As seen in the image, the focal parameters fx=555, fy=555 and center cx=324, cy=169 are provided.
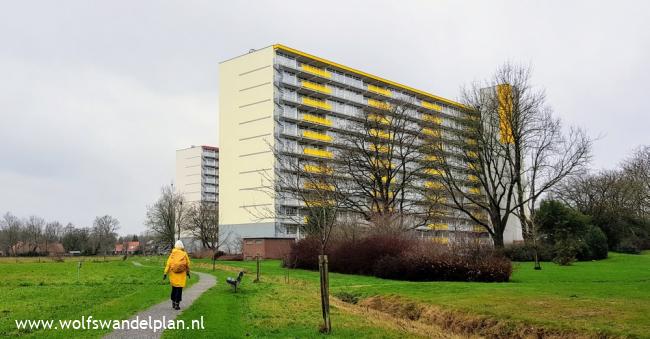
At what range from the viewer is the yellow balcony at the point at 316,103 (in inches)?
3204

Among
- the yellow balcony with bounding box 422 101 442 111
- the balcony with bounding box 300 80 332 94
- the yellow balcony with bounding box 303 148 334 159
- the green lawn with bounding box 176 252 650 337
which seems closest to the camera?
the green lawn with bounding box 176 252 650 337

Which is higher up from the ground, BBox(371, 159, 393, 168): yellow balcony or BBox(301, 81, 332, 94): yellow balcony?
BBox(301, 81, 332, 94): yellow balcony

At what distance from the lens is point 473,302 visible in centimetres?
1912

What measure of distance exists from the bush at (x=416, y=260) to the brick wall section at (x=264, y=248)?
75.8 ft

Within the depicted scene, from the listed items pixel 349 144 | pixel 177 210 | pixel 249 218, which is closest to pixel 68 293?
pixel 349 144

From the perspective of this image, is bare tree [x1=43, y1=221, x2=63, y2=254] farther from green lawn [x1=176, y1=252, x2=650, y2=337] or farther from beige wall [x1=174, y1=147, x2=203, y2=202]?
green lawn [x1=176, y1=252, x2=650, y2=337]

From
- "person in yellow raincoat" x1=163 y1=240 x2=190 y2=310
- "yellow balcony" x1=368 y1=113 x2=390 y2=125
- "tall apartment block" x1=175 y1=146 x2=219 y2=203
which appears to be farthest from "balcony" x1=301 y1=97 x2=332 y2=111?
"person in yellow raincoat" x1=163 y1=240 x2=190 y2=310

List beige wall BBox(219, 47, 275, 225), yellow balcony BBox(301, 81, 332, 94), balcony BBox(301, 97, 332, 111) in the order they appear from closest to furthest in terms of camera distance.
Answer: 1. beige wall BBox(219, 47, 275, 225)
2. balcony BBox(301, 97, 332, 111)
3. yellow balcony BBox(301, 81, 332, 94)

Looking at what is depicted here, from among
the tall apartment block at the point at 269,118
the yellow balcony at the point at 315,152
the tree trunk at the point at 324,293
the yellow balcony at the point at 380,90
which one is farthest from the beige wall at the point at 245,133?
the tree trunk at the point at 324,293

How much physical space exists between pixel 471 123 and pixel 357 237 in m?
13.4

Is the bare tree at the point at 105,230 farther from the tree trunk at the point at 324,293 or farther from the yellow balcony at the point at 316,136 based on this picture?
the tree trunk at the point at 324,293

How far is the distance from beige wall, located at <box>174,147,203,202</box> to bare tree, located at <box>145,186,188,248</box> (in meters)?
37.4

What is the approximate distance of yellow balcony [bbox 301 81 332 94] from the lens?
3214 inches

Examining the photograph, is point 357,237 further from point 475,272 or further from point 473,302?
point 473,302
